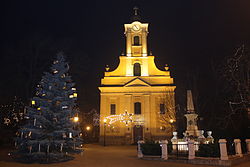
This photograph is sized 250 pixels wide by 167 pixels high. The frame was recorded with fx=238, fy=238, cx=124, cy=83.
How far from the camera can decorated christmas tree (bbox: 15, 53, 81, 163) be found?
12.8 meters

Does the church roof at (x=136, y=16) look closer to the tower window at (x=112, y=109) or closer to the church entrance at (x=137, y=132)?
the tower window at (x=112, y=109)

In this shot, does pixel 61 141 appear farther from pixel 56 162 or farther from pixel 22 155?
pixel 22 155

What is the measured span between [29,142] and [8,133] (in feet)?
39.4

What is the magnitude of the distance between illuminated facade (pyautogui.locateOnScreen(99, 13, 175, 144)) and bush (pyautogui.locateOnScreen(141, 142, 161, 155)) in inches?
679

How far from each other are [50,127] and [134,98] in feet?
73.6

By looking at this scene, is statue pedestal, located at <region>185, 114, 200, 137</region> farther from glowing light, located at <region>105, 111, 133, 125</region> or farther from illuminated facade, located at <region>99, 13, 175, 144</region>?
glowing light, located at <region>105, 111, 133, 125</region>

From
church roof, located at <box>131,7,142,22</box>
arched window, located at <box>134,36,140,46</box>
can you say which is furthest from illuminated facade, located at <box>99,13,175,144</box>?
church roof, located at <box>131,7,142,22</box>

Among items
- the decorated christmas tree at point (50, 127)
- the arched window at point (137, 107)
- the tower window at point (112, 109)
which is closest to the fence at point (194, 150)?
the decorated christmas tree at point (50, 127)

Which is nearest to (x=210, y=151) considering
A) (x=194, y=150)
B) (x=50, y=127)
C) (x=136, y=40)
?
(x=194, y=150)

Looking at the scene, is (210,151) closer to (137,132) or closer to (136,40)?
(137,132)

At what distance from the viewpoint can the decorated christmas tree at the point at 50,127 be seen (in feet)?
42.0

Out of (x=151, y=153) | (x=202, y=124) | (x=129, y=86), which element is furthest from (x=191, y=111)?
(x=129, y=86)

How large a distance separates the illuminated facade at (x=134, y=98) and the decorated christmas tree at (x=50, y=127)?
731 inches

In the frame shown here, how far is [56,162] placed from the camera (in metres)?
12.7
